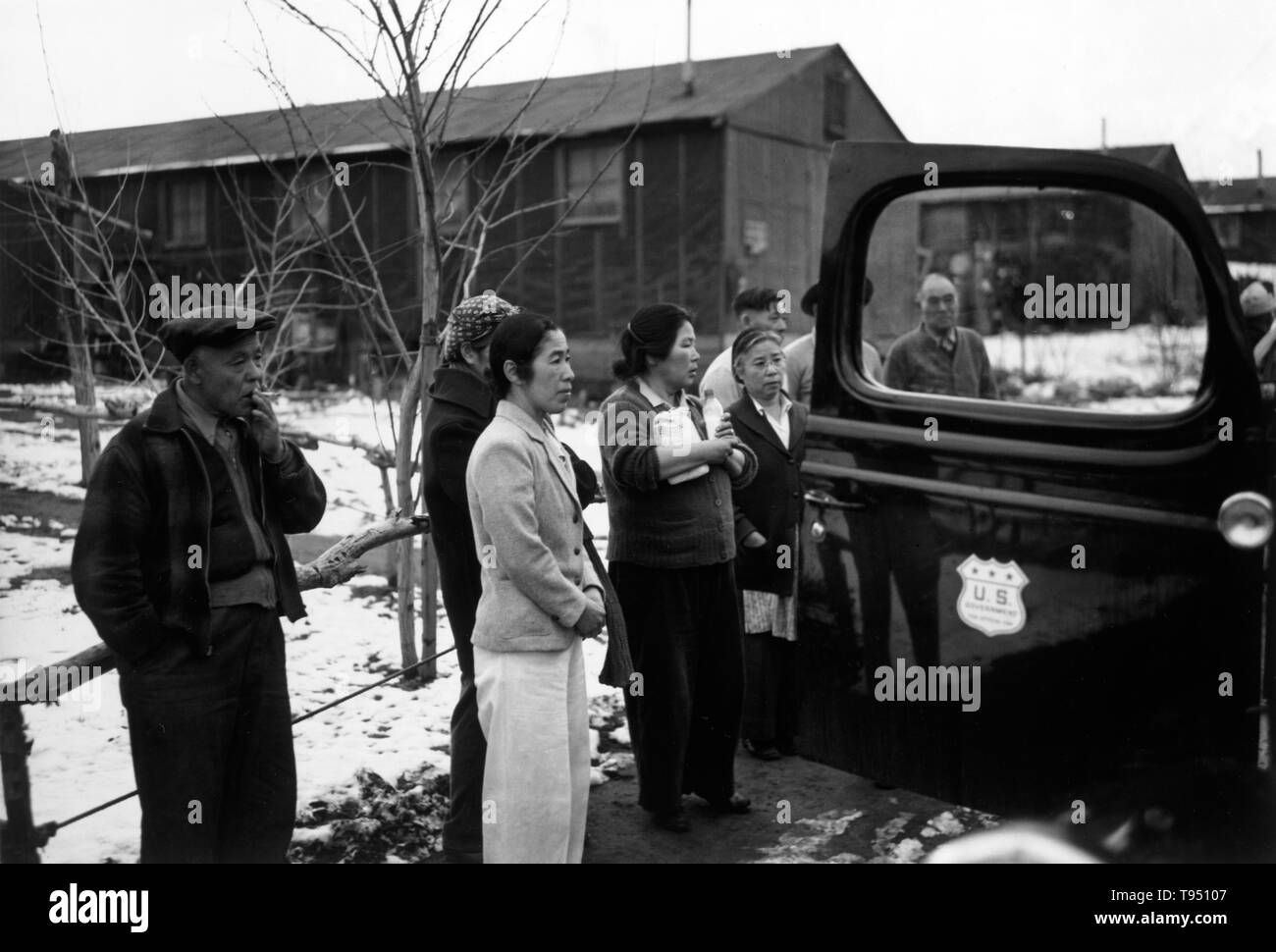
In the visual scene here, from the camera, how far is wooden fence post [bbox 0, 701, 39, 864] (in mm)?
3215

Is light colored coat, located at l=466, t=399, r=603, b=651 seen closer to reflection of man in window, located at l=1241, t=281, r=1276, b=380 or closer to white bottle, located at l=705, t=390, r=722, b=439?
white bottle, located at l=705, t=390, r=722, b=439

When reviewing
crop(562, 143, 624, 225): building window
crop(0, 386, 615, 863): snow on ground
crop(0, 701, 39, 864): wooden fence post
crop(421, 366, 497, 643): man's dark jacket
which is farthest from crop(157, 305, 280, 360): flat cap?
crop(562, 143, 624, 225): building window

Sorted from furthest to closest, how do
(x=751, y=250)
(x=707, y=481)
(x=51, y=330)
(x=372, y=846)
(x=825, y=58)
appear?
(x=825, y=58) → (x=751, y=250) → (x=51, y=330) → (x=707, y=481) → (x=372, y=846)

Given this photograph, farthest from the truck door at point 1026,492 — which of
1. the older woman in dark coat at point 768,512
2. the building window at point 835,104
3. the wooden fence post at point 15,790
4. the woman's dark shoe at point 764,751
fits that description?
the building window at point 835,104

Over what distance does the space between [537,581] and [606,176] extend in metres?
15.3

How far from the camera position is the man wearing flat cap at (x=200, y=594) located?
Answer: 2.79 metres

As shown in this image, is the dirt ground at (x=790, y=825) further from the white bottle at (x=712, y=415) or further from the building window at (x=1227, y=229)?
the building window at (x=1227, y=229)

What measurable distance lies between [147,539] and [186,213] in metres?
17.9

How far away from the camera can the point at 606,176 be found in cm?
1769

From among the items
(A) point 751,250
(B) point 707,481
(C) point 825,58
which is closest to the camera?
(B) point 707,481

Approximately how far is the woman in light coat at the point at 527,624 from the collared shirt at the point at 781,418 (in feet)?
5.52

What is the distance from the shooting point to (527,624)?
311 cm
